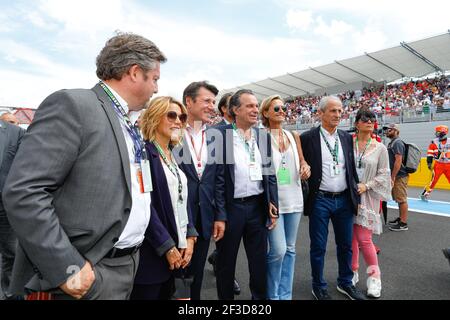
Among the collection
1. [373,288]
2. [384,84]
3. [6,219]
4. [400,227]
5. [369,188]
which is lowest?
[400,227]

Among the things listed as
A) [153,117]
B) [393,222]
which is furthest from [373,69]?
[153,117]

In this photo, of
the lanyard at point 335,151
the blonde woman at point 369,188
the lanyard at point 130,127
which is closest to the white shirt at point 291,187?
the lanyard at point 335,151

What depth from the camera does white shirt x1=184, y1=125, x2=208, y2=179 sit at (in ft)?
7.90

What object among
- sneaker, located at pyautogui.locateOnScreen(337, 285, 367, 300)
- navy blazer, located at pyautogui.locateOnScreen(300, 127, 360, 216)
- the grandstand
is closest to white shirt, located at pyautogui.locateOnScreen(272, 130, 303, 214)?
navy blazer, located at pyautogui.locateOnScreen(300, 127, 360, 216)

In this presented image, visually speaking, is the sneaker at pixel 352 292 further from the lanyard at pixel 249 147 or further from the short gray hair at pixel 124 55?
the short gray hair at pixel 124 55

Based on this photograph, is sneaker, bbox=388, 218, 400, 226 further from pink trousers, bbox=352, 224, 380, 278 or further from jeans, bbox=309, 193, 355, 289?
jeans, bbox=309, 193, 355, 289

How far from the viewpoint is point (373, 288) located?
2.92 m

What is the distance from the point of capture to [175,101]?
2074 mm

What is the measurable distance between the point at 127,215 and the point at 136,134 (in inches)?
17.2

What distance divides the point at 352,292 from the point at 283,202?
1.22 m

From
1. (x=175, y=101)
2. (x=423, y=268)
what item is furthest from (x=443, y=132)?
(x=175, y=101)

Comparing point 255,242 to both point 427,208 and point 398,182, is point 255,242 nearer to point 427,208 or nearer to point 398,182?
point 398,182

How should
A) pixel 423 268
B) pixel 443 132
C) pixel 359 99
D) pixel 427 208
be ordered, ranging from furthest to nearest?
pixel 359 99, pixel 443 132, pixel 427 208, pixel 423 268

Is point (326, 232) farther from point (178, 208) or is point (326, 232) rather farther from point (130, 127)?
point (130, 127)
